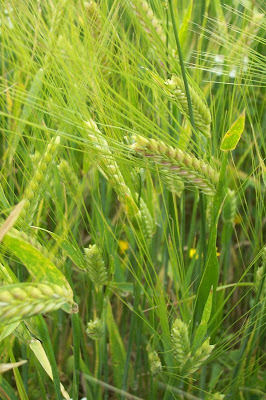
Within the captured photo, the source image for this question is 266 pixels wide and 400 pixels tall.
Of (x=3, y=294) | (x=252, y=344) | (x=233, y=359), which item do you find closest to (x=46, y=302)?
(x=3, y=294)

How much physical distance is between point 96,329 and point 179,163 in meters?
0.29

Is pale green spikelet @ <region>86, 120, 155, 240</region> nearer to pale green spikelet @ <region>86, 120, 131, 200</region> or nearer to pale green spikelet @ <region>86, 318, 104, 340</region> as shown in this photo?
pale green spikelet @ <region>86, 120, 131, 200</region>

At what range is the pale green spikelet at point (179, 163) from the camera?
645 mm

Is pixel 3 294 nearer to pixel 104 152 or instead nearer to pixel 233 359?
pixel 104 152

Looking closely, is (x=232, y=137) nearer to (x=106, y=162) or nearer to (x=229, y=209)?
(x=106, y=162)

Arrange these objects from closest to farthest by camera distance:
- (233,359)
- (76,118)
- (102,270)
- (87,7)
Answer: (76,118) → (102,270) → (87,7) → (233,359)

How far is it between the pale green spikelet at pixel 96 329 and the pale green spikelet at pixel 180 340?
132 mm

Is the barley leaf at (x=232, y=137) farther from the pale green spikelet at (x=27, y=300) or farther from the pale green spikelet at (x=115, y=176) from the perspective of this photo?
the pale green spikelet at (x=27, y=300)

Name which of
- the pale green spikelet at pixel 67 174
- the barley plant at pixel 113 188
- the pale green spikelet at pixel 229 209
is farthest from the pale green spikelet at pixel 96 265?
the pale green spikelet at pixel 229 209

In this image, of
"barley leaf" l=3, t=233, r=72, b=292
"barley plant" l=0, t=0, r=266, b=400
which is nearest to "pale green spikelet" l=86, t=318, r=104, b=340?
"barley plant" l=0, t=0, r=266, b=400

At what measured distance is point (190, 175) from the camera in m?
0.68

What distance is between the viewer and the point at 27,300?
1.58 ft

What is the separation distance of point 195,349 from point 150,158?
259 mm

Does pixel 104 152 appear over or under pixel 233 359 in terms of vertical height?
over
